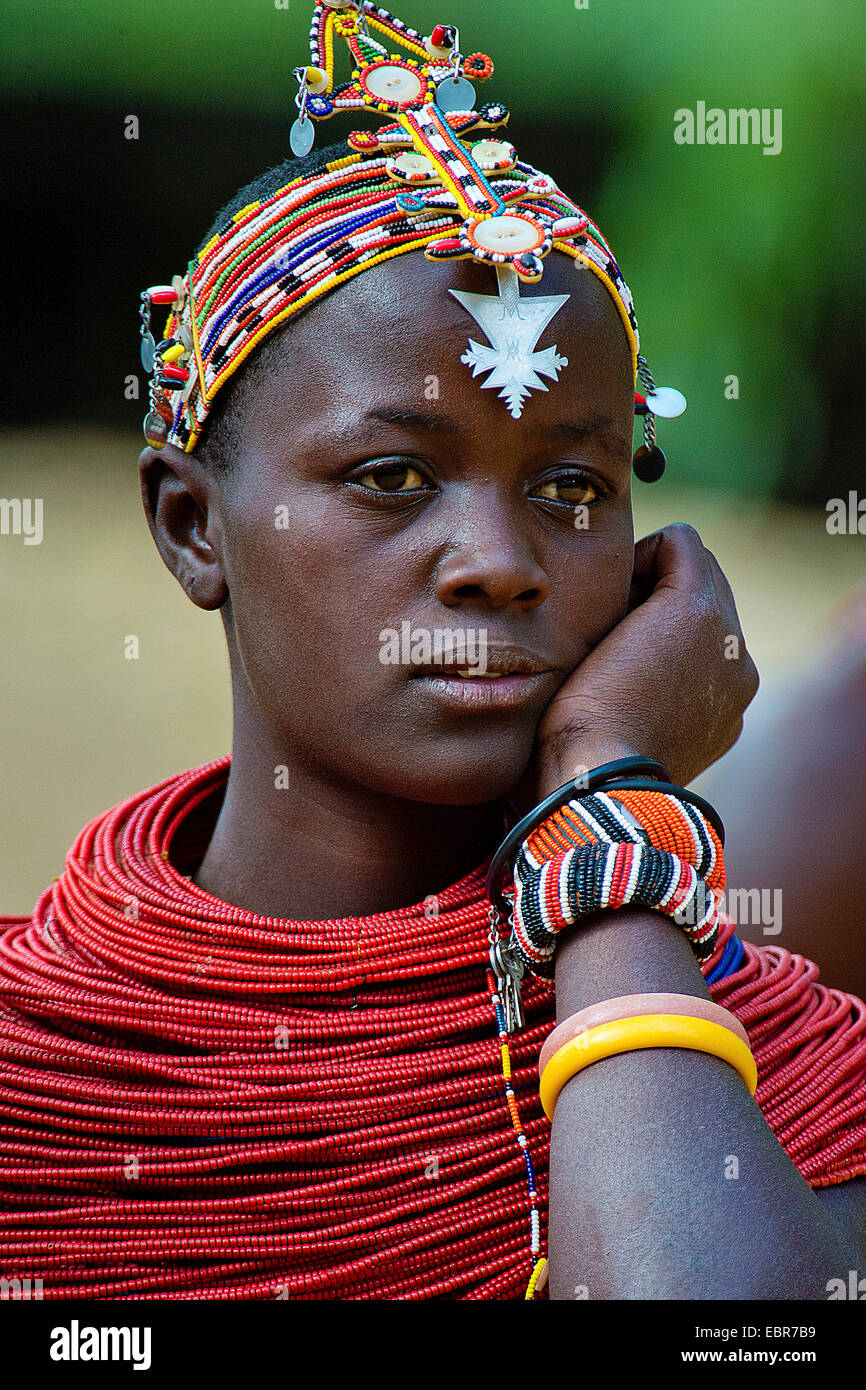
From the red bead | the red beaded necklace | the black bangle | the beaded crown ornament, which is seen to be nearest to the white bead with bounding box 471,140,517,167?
the beaded crown ornament

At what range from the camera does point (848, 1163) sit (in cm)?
209

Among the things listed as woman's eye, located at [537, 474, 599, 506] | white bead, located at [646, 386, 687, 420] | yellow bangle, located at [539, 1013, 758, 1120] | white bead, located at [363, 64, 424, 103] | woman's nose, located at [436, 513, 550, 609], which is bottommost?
yellow bangle, located at [539, 1013, 758, 1120]

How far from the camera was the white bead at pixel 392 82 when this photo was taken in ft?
7.38

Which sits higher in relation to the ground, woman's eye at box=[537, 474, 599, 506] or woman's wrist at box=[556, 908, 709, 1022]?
woman's eye at box=[537, 474, 599, 506]

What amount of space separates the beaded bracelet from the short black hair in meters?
0.89

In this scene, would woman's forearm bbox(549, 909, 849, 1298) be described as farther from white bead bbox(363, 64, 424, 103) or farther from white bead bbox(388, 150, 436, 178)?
white bead bbox(363, 64, 424, 103)

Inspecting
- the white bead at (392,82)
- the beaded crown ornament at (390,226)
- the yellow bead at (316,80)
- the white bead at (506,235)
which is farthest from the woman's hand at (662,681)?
the yellow bead at (316,80)

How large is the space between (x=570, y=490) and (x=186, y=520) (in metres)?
0.73

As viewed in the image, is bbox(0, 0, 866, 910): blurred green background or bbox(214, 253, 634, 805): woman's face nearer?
bbox(214, 253, 634, 805): woman's face

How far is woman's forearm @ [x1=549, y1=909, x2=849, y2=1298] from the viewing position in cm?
154

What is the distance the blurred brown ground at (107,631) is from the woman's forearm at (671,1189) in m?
3.13

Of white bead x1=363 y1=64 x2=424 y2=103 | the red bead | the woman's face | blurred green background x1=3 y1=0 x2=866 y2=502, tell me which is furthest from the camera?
blurred green background x1=3 y1=0 x2=866 y2=502

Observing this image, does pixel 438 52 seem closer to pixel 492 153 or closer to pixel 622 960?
pixel 492 153

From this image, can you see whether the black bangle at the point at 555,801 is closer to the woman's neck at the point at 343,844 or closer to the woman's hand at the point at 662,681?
the woman's hand at the point at 662,681
